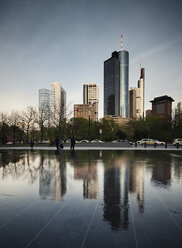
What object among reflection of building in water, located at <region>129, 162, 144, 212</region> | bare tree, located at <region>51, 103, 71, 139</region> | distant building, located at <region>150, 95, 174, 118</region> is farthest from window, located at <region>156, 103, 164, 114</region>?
reflection of building in water, located at <region>129, 162, 144, 212</region>

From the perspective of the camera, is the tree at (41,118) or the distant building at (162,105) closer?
the tree at (41,118)

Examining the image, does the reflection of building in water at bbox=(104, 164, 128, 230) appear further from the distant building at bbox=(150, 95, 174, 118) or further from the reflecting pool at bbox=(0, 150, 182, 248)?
the distant building at bbox=(150, 95, 174, 118)

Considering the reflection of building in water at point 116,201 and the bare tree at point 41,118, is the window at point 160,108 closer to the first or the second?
the bare tree at point 41,118

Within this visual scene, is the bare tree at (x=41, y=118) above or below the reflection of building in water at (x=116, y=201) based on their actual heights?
above

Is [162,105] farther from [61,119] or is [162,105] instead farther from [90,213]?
[90,213]

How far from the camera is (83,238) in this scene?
9.37 feet

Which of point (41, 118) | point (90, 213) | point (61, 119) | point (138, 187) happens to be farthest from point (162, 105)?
point (90, 213)

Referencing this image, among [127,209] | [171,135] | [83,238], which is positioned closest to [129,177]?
[127,209]

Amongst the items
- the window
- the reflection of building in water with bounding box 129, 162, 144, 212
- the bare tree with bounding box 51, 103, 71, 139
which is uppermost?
the window

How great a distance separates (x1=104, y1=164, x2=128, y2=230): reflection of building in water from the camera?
11.5ft

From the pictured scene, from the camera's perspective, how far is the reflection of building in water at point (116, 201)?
351cm

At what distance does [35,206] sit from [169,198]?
14.0 ft

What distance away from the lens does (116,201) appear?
4660 mm

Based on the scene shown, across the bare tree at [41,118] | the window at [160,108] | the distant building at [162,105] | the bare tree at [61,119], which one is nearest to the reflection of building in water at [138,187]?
the bare tree at [61,119]
